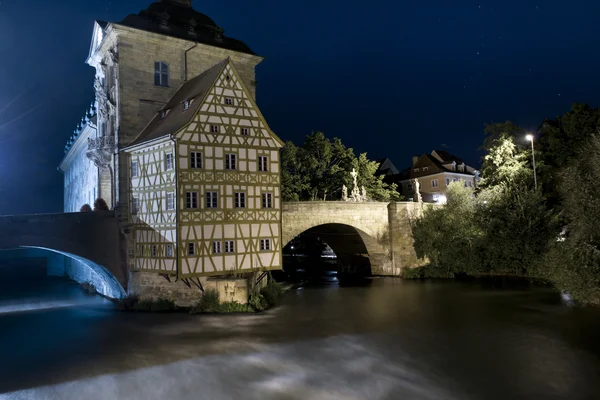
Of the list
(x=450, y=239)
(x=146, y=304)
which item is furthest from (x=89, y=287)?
(x=450, y=239)

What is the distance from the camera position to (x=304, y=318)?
21656 millimetres

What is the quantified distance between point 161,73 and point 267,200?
858 cm

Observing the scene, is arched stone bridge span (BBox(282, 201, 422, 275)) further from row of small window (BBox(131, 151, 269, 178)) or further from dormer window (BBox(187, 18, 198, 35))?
dormer window (BBox(187, 18, 198, 35))

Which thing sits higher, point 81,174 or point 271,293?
point 81,174

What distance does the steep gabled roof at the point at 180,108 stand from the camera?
2089 centimetres

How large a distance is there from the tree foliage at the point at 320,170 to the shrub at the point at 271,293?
11.3m

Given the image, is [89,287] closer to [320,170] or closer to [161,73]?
[161,73]

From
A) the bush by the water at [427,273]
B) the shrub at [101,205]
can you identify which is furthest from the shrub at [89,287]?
the bush by the water at [427,273]

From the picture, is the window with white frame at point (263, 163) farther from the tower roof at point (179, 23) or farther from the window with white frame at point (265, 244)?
the tower roof at point (179, 23)

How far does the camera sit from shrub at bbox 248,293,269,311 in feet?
73.0

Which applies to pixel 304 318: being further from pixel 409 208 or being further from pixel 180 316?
pixel 409 208

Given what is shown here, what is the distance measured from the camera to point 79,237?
70.5ft

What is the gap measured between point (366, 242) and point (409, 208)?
12.3 feet

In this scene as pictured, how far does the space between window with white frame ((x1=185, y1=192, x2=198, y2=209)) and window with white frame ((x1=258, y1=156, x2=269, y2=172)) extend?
11.4ft
